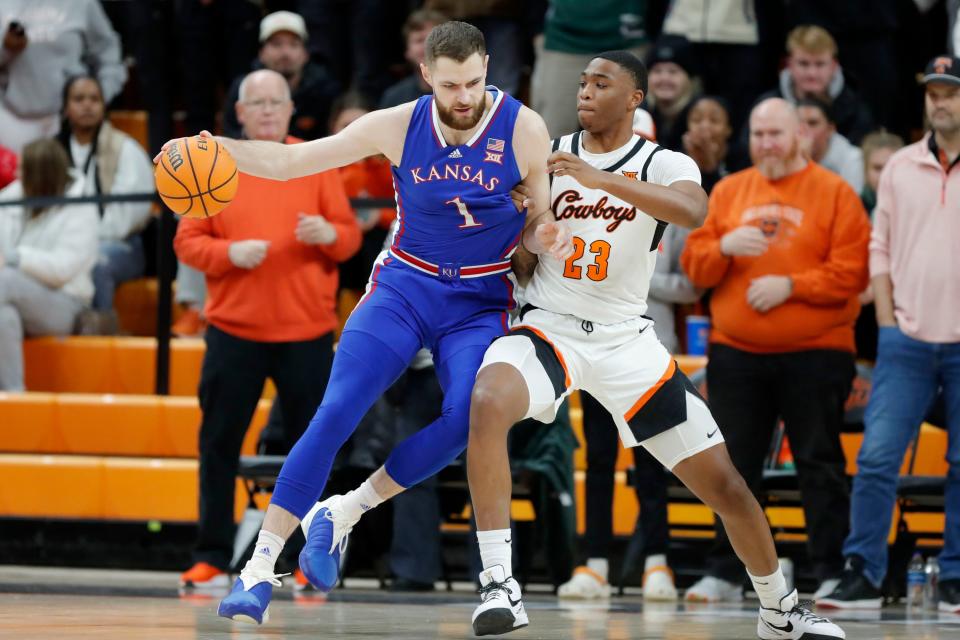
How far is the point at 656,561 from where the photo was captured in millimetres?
8562

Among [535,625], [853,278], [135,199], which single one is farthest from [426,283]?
[135,199]

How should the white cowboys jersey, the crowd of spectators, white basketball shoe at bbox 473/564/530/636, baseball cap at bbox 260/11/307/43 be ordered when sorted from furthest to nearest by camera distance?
baseball cap at bbox 260/11/307/43
the crowd of spectators
the white cowboys jersey
white basketball shoe at bbox 473/564/530/636

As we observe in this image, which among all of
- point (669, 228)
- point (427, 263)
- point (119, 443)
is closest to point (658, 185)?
point (427, 263)

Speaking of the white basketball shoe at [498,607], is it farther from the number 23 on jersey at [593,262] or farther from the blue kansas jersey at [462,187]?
the blue kansas jersey at [462,187]

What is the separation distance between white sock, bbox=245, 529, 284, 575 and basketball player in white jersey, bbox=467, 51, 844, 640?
75 centimetres

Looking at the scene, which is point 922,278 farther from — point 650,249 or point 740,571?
point 650,249

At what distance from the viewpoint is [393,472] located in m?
6.27

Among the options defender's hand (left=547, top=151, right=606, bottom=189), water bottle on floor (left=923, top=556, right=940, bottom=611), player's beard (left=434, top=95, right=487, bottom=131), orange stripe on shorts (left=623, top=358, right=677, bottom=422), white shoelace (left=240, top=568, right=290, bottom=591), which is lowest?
water bottle on floor (left=923, top=556, right=940, bottom=611)

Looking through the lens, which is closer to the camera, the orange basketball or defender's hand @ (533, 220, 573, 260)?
defender's hand @ (533, 220, 573, 260)

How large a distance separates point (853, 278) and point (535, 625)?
9.07ft

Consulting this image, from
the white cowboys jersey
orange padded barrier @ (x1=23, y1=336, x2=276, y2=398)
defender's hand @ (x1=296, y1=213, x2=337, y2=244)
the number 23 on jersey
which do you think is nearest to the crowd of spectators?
defender's hand @ (x1=296, y1=213, x2=337, y2=244)

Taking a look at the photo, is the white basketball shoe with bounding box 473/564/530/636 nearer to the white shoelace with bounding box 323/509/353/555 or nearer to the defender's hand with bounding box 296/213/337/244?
the white shoelace with bounding box 323/509/353/555

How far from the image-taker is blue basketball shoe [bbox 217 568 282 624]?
18.8 ft

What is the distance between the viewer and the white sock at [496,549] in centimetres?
583
